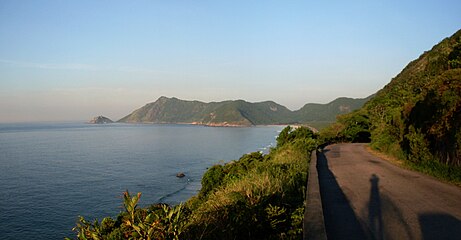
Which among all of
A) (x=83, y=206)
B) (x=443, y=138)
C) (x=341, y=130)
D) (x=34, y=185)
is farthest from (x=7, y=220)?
(x=341, y=130)

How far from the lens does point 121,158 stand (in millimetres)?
72750

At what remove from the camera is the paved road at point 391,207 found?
20.4 ft

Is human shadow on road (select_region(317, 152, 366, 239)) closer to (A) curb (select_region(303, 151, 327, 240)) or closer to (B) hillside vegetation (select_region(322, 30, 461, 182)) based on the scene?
(A) curb (select_region(303, 151, 327, 240))

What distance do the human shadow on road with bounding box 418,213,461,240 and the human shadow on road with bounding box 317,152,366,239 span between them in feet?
3.81

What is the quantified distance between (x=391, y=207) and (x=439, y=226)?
5.41 ft

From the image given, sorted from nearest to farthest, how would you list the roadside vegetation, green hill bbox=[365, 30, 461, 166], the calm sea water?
1. the roadside vegetation
2. green hill bbox=[365, 30, 461, 166]
3. the calm sea water

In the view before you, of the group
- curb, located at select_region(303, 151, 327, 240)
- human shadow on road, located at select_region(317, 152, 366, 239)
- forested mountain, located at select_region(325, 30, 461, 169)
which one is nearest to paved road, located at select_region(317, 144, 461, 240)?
human shadow on road, located at select_region(317, 152, 366, 239)

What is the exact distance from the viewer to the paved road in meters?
6.21

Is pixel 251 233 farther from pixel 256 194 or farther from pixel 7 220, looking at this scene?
pixel 7 220

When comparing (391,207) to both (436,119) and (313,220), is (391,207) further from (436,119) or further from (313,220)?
(436,119)

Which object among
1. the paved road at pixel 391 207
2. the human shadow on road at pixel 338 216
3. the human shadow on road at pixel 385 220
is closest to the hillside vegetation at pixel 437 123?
the paved road at pixel 391 207

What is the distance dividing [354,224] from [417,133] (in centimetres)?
918

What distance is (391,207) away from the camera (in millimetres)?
8109

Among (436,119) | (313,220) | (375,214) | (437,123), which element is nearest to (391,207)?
(375,214)
